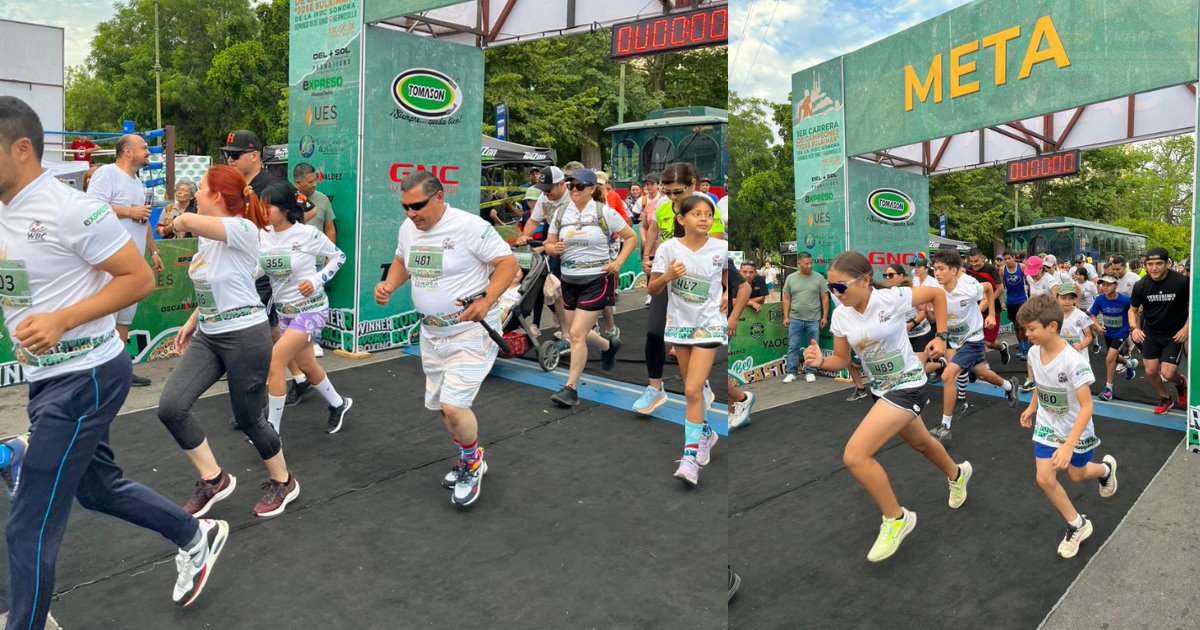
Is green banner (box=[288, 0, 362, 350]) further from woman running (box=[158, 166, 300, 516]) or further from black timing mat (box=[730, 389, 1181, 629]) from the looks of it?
black timing mat (box=[730, 389, 1181, 629])

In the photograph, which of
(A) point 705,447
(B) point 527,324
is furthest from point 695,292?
(B) point 527,324

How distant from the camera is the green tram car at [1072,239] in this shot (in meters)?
3.36

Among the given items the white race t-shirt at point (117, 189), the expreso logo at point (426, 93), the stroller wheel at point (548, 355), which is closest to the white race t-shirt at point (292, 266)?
the white race t-shirt at point (117, 189)

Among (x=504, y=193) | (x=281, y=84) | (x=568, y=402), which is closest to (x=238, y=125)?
(x=281, y=84)

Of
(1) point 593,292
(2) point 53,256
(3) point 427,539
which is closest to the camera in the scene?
(2) point 53,256

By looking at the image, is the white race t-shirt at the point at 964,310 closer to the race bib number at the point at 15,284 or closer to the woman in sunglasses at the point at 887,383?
the woman in sunglasses at the point at 887,383

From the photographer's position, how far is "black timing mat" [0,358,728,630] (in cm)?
281

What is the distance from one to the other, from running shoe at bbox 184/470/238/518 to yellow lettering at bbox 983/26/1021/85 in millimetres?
3504

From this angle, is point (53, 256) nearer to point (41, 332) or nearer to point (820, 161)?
point (41, 332)

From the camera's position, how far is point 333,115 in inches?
274

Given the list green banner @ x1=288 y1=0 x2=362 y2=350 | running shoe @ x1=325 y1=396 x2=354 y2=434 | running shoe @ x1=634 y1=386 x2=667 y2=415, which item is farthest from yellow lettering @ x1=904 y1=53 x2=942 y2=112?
green banner @ x1=288 y1=0 x2=362 y2=350

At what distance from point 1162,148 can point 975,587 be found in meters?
2.96

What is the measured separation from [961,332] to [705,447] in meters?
1.29

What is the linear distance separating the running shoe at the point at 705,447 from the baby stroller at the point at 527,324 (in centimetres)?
233
